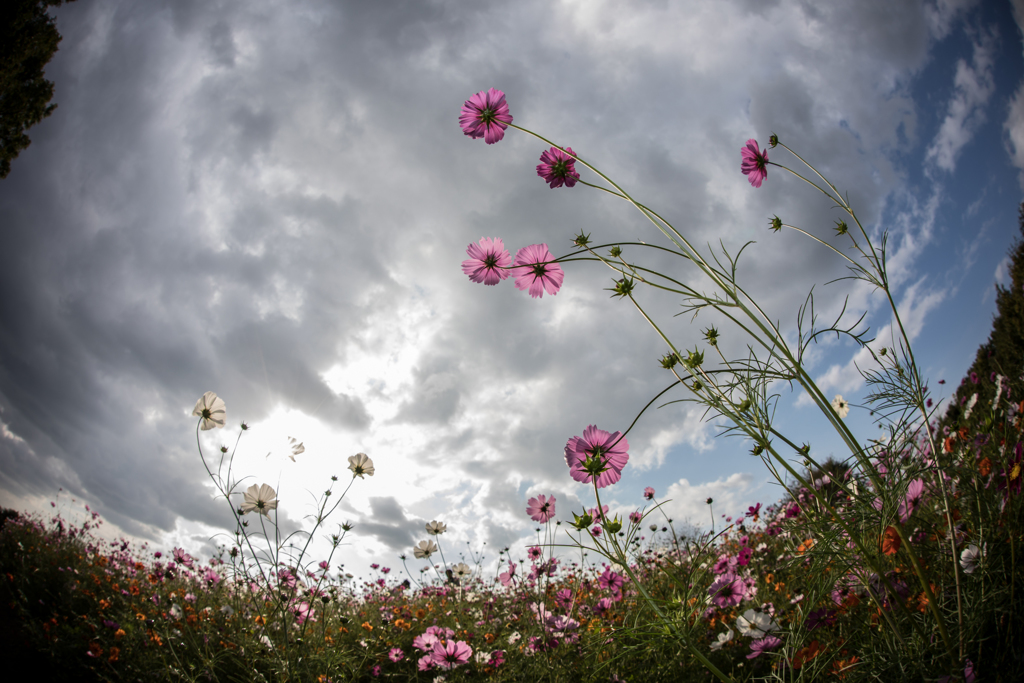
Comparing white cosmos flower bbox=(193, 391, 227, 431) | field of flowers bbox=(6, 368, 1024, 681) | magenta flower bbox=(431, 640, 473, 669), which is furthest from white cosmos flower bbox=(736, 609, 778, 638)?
white cosmos flower bbox=(193, 391, 227, 431)

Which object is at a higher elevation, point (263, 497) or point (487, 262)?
point (487, 262)

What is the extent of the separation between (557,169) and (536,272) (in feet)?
1.00

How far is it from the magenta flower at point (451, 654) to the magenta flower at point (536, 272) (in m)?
1.59

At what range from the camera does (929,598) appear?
0.78 metres

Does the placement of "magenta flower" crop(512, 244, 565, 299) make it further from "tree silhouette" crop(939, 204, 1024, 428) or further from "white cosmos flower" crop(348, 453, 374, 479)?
"tree silhouette" crop(939, 204, 1024, 428)

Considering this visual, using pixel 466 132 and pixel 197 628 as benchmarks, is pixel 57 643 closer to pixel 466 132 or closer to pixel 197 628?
pixel 197 628

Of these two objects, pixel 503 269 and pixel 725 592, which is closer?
pixel 503 269

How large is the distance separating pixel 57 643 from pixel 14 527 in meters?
4.37

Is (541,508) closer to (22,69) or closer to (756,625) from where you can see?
(756,625)

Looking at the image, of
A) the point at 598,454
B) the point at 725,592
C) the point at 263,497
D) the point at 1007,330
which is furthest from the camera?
the point at 1007,330

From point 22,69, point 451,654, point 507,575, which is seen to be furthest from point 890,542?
point 22,69

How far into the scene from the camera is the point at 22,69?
20.7ft

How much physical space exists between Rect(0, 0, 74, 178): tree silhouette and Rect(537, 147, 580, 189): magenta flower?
8684 millimetres

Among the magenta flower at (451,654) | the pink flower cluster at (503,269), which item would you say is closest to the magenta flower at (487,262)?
the pink flower cluster at (503,269)
